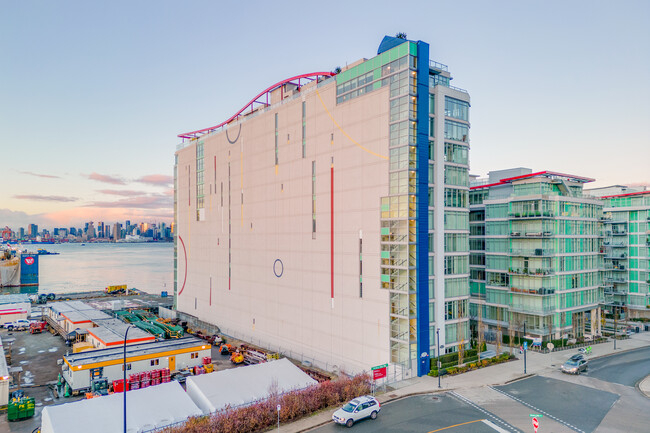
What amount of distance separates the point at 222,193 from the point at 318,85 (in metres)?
29.2

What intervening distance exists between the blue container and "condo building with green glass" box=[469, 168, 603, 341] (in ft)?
561

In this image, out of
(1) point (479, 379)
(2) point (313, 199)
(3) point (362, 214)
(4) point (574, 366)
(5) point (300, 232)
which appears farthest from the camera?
(5) point (300, 232)

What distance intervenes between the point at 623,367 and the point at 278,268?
43.0m

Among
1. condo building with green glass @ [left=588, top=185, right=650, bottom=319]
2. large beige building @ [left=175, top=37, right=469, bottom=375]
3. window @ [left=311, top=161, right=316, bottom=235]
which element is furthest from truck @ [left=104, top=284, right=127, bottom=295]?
condo building with green glass @ [left=588, top=185, right=650, bottom=319]

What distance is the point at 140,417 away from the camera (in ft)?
102

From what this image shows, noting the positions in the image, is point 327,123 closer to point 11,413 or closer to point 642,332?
point 11,413

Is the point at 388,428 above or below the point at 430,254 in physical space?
below

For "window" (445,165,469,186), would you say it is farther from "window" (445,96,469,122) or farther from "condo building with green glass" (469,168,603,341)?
"condo building with green glass" (469,168,603,341)

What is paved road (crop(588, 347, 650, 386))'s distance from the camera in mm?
44062

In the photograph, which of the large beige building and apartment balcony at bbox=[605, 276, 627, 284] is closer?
the large beige building

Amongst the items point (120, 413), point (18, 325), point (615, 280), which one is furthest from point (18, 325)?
point (615, 280)

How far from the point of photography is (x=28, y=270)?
167m

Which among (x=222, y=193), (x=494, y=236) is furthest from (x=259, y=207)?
(x=494, y=236)

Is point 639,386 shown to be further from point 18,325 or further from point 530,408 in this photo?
point 18,325
